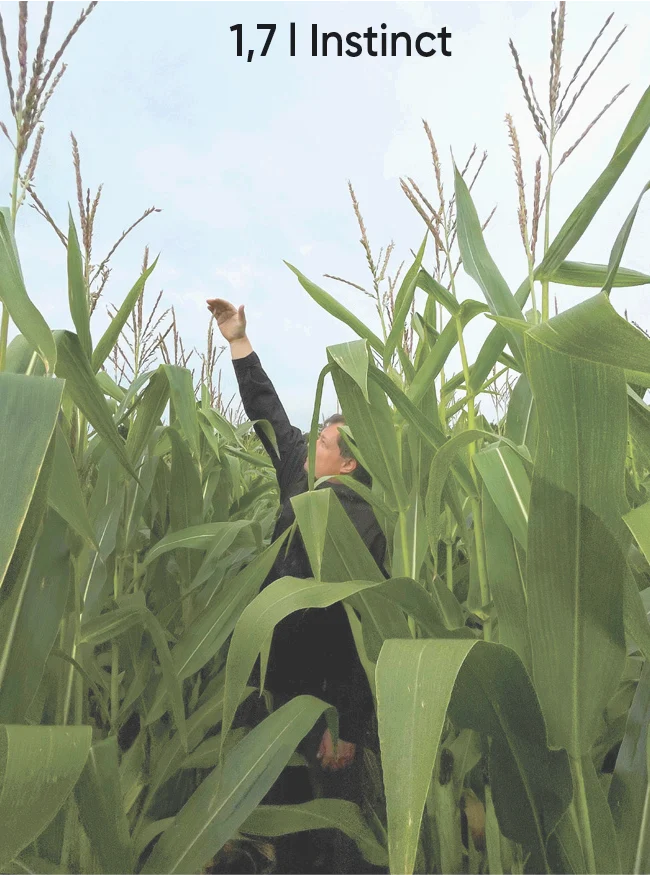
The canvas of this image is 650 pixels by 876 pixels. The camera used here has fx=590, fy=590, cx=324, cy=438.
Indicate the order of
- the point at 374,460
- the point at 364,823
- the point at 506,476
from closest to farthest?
the point at 506,476 → the point at 374,460 → the point at 364,823

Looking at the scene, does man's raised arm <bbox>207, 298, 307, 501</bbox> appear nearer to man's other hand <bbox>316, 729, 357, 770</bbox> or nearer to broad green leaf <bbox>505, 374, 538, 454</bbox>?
man's other hand <bbox>316, 729, 357, 770</bbox>

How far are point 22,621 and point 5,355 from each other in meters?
0.28

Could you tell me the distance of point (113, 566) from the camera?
39.8 inches

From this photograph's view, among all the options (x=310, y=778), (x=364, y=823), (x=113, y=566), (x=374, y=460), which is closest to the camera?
(x=374, y=460)

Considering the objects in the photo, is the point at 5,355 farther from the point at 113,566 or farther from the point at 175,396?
the point at 113,566

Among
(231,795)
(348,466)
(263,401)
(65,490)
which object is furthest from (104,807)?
(263,401)

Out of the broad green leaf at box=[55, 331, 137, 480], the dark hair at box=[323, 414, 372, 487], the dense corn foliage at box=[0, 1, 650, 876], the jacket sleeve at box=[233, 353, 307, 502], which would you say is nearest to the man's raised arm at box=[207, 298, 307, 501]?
the jacket sleeve at box=[233, 353, 307, 502]

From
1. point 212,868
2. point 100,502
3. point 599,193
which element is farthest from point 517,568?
point 212,868

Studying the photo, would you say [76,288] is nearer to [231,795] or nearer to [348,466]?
[231,795]

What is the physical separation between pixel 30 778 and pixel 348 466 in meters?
0.93

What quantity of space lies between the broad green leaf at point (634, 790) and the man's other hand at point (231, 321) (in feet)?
4.19

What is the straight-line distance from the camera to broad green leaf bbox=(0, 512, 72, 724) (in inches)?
24.2

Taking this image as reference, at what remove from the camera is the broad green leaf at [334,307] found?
0.75 metres

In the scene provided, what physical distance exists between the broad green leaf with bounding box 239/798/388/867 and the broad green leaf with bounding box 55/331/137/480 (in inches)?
22.0
